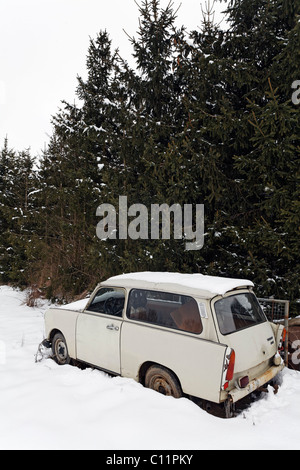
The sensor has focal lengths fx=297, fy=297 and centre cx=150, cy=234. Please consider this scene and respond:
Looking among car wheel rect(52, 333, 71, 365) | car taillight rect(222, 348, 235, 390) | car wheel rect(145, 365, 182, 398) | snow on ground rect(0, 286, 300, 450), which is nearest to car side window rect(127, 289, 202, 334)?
car taillight rect(222, 348, 235, 390)

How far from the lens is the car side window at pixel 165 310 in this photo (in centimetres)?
379

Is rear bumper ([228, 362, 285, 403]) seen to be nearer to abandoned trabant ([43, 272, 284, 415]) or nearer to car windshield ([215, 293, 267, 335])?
abandoned trabant ([43, 272, 284, 415])

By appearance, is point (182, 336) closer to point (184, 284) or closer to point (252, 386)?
point (184, 284)

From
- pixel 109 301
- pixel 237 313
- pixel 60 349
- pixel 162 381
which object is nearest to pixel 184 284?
pixel 237 313

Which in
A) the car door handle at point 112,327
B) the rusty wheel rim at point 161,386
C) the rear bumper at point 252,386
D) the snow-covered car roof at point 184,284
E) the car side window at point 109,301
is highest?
the snow-covered car roof at point 184,284

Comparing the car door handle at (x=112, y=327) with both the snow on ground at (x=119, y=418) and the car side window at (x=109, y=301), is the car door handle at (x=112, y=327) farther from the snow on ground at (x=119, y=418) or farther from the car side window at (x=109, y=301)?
the snow on ground at (x=119, y=418)

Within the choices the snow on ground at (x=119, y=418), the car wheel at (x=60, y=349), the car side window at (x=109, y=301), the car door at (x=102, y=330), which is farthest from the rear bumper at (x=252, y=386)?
the car wheel at (x=60, y=349)

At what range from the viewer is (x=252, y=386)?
361 cm

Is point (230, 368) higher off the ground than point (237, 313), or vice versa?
point (237, 313)

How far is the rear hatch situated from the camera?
3.59 metres

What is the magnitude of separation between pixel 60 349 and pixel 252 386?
3389mm

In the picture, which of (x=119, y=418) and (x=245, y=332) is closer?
(x=119, y=418)

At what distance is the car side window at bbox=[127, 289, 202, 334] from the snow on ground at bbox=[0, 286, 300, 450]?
863mm

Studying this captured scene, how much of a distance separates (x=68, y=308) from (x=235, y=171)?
16.9 feet
